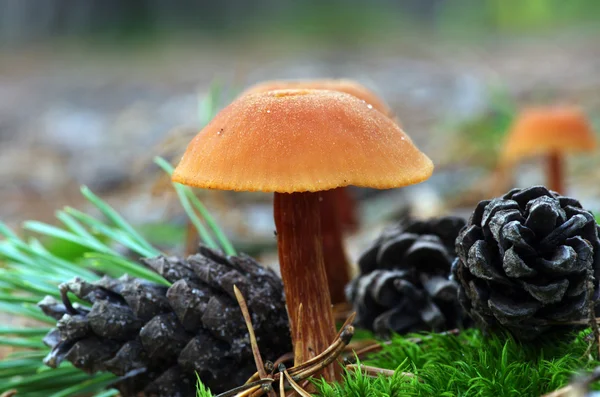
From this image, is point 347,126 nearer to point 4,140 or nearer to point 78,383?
point 78,383

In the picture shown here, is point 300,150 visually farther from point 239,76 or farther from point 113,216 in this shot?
point 239,76

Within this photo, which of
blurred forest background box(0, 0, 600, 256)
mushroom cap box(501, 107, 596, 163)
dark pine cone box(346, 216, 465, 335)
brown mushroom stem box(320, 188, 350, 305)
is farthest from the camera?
blurred forest background box(0, 0, 600, 256)

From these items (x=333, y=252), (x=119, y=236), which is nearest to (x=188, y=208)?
(x=119, y=236)

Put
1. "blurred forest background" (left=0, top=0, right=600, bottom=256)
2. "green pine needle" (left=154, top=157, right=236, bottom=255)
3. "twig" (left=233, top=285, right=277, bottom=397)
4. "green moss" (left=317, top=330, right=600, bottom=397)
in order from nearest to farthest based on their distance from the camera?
"green moss" (left=317, top=330, right=600, bottom=397) → "twig" (left=233, top=285, right=277, bottom=397) → "green pine needle" (left=154, top=157, right=236, bottom=255) → "blurred forest background" (left=0, top=0, right=600, bottom=256)

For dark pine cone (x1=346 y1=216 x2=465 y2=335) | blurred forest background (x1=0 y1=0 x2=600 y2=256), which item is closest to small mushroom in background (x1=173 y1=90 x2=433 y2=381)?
dark pine cone (x1=346 y1=216 x2=465 y2=335)

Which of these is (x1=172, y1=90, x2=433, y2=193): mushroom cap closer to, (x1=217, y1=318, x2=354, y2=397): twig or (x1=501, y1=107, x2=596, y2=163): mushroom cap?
(x1=217, y1=318, x2=354, y2=397): twig

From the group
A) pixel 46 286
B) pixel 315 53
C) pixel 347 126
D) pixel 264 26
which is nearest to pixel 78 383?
pixel 46 286
